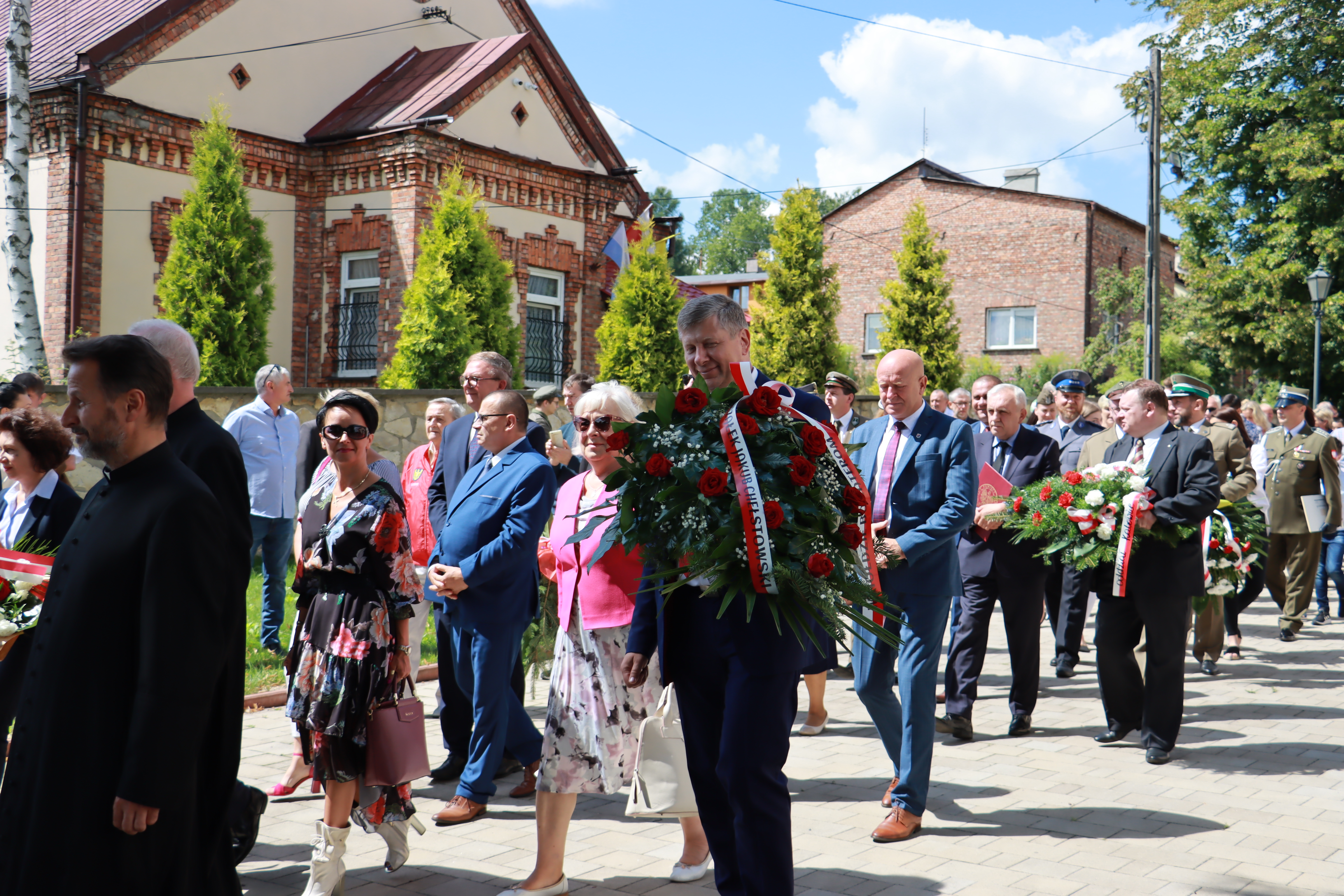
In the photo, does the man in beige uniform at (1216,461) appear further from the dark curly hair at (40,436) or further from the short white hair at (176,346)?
the dark curly hair at (40,436)

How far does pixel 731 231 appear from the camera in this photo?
82562 millimetres

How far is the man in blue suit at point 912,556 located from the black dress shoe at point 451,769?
222 cm

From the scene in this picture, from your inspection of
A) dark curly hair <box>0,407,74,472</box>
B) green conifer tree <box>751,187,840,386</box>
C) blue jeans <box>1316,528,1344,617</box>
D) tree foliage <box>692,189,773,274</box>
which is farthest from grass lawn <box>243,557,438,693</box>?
tree foliage <box>692,189,773,274</box>

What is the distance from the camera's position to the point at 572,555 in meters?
5.02

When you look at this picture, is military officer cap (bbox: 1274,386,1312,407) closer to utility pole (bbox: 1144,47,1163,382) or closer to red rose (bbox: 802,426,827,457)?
utility pole (bbox: 1144,47,1163,382)

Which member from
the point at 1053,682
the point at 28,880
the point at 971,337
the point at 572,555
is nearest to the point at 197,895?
the point at 28,880

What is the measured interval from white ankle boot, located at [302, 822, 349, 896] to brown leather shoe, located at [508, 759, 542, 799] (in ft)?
5.21

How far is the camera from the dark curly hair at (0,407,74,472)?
199 inches

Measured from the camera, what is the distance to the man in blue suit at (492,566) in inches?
212

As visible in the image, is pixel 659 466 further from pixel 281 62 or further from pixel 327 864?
pixel 281 62

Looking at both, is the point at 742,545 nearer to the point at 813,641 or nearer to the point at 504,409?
the point at 813,641

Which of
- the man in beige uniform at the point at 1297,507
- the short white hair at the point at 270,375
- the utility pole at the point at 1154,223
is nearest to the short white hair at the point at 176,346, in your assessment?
the short white hair at the point at 270,375

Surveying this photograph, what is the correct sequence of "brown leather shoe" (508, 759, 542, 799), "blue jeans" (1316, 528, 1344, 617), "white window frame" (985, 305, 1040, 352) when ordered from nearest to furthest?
1. "brown leather shoe" (508, 759, 542, 799)
2. "blue jeans" (1316, 528, 1344, 617)
3. "white window frame" (985, 305, 1040, 352)

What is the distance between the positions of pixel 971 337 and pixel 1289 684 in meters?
31.6
